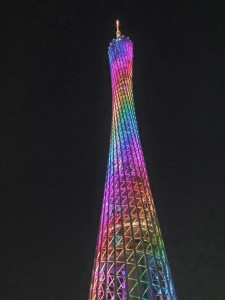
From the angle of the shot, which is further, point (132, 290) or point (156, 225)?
point (156, 225)

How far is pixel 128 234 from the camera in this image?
2197 cm

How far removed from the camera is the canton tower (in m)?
19.5

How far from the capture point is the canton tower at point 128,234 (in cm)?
1953

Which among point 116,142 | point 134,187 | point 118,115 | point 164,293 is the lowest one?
point 164,293

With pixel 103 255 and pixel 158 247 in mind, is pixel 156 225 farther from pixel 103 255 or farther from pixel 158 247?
pixel 103 255

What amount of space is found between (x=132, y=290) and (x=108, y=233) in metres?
3.00

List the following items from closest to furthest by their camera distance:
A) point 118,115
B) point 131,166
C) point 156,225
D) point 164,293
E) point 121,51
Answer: point 164,293, point 156,225, point 131,166, point 118,115, point 121,51

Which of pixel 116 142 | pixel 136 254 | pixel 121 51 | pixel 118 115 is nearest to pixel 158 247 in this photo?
pixel 136 254

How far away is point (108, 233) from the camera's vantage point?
21203 millimetres

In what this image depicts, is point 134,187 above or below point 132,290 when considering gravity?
above

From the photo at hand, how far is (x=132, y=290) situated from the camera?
20234mm

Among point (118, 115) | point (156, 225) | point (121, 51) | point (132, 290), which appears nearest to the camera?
point (132, 290)

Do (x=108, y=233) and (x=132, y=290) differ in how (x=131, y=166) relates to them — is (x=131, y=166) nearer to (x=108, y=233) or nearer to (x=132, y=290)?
(x=108, y=233)

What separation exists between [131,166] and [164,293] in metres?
7.28
